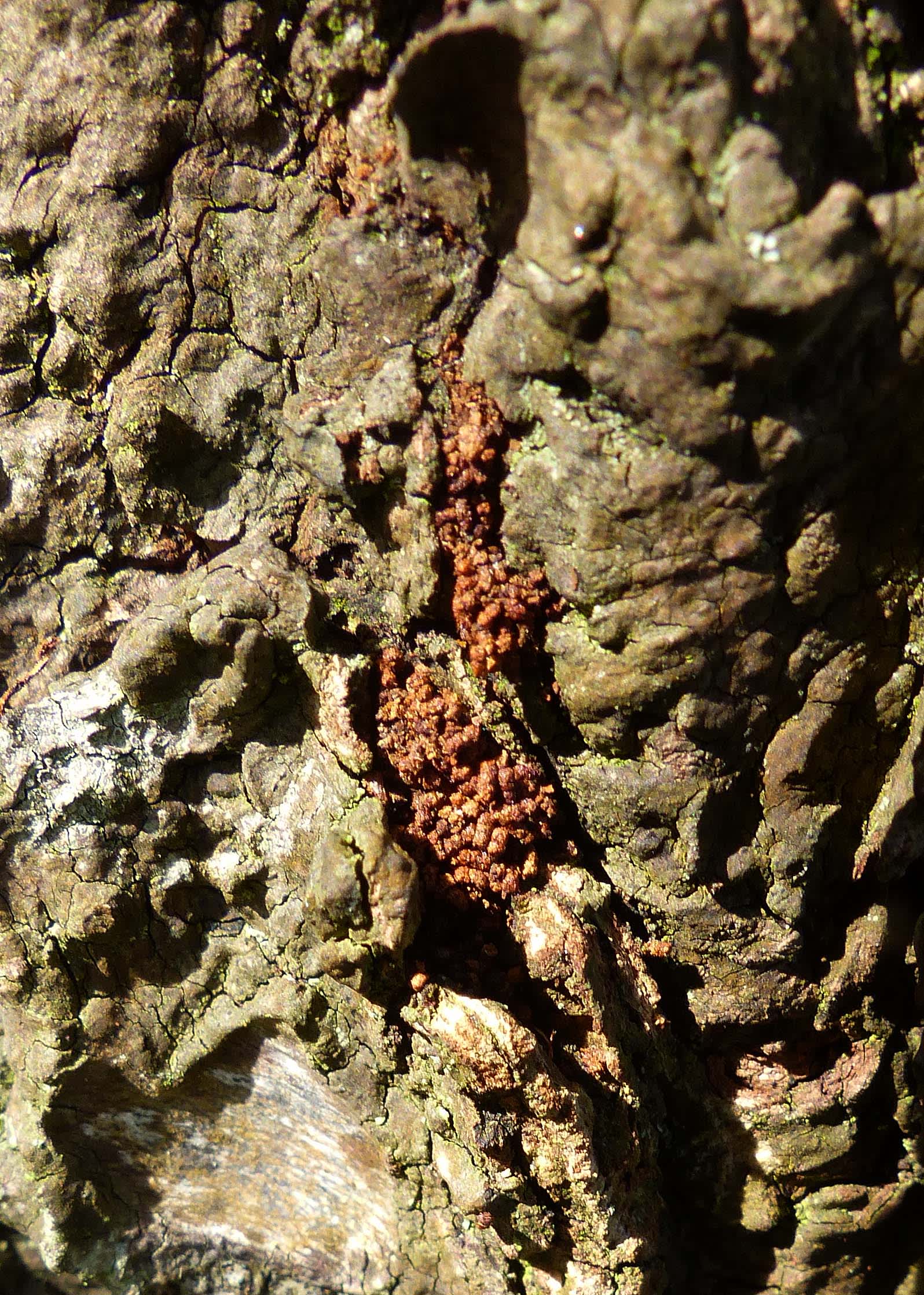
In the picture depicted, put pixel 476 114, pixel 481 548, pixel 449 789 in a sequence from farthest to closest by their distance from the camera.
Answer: pixel 449 789
pixel 481 548
pixel 476 114

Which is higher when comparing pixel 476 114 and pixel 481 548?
pixel 476 114

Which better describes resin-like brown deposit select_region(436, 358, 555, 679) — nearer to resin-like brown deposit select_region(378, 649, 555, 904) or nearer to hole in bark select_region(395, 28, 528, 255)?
resin-like brown deposit select_region(378, 649, 555, 904)

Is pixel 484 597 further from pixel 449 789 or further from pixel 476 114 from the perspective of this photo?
pixel 476 114

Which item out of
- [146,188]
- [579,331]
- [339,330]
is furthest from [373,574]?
[146,188]

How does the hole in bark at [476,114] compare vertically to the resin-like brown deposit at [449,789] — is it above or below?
above

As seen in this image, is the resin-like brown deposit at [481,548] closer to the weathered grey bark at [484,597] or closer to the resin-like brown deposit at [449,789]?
the weathered grey bark at [484,597]

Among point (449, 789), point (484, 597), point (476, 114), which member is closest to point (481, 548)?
point (484, 597)

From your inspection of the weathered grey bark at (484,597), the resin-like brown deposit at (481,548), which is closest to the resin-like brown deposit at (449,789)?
the weathered grey bark at (484,597)

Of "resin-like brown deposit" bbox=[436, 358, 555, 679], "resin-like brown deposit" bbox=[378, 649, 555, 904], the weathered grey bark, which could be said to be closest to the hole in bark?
the weathered grey bark
